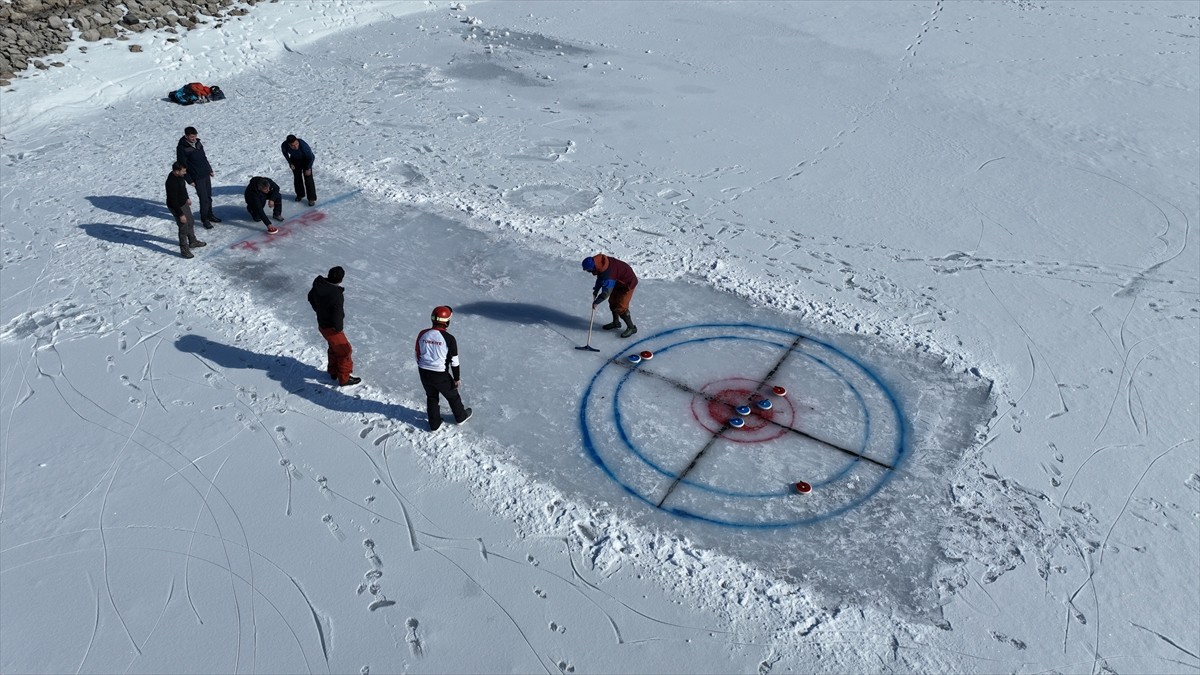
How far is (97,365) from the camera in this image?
986 cm

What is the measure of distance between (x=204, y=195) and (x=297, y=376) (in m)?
4.35

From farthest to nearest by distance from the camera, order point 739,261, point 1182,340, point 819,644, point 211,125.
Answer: point 211,125, point 739,261, point 1182,340, point 819,644

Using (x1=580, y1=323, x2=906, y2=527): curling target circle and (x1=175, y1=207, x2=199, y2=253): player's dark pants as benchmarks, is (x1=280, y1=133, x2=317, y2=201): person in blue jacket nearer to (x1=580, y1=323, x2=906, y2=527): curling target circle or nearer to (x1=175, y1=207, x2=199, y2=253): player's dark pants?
(x1=175, y1=207, x2=199, y2=253): player's dark pants

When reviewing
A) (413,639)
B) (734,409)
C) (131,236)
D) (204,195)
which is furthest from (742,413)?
(131,236)

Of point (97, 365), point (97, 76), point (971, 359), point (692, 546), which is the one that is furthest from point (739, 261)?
point (97, 76)

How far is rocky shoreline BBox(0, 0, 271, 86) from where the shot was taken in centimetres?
1784

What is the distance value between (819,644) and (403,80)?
15550 millimetres

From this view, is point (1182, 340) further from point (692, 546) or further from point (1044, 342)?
point (692, 546)

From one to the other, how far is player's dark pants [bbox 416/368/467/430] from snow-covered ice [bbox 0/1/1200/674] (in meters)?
0.25

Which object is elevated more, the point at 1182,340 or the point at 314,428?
the point at 1182,340

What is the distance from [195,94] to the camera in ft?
56.0

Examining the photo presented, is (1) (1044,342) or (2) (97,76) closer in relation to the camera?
(1) (1044,342)

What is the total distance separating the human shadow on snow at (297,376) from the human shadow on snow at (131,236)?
8.71 feet

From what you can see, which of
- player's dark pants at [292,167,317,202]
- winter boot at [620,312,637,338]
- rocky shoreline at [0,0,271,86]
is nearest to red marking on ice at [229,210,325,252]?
player's dark pants at [292,167,317,202]
